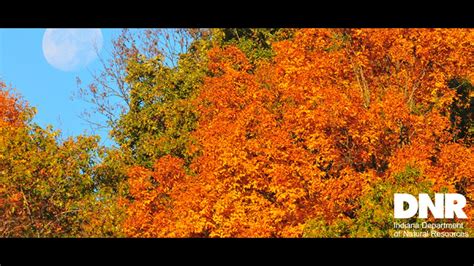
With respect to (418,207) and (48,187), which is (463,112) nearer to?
(418,207)

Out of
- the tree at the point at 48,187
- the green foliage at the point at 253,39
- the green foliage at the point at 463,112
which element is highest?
the green foliage at the point at 253,39

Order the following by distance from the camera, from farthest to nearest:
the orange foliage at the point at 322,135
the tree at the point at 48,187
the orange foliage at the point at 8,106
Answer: the orange foliage at the point at 8,106, the tree at the point at 48,187, the orange foliage at the point at 322,135

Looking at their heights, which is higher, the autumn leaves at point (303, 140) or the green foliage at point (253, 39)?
the green foliage at point (253, 39)

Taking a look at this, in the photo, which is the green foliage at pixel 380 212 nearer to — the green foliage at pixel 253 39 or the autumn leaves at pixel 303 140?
the autumn leaves at pixel 303 140

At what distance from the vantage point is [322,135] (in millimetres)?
26938

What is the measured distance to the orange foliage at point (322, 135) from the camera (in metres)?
26.6

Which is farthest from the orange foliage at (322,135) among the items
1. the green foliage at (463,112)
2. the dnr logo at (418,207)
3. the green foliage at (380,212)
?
the green foliage at (380,212)

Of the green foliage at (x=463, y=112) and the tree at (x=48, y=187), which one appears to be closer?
the tree at (x=48, y=187)
